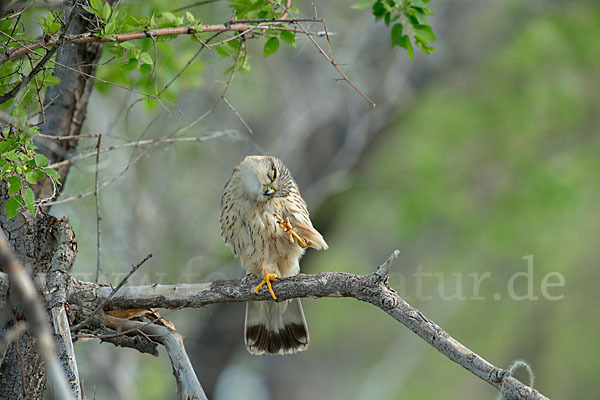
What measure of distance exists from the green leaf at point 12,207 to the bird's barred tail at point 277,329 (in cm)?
180

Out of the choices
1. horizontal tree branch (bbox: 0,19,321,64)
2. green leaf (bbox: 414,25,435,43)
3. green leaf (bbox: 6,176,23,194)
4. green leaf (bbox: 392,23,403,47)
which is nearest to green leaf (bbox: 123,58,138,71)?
horizontal tree branch (bbox: 0,19,321,64)

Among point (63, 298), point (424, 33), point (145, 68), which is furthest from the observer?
point (424, 33)

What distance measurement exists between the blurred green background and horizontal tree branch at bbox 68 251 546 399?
3.47 metres

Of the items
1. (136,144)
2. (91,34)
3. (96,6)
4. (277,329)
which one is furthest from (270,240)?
(96,6)

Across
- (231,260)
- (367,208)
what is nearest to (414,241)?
(367,208)

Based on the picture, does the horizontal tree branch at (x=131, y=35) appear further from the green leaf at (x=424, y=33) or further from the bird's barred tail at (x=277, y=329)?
the bird's barred tail at (x=277, y=329)

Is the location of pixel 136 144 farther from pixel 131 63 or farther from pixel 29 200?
pixel 29 200

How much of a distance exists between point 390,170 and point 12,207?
9115 millimetres

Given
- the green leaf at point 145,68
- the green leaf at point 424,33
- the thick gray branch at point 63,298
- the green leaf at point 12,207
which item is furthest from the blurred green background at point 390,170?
the green leaf at point 424,33

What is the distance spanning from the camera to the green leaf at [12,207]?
282cm

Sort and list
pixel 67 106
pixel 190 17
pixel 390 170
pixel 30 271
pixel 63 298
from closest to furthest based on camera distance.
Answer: pixel 63 298
pixel 30 271
pixel 190 17
pixel 67 106
pixel 390 170

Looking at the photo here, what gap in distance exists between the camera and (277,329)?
4.19m

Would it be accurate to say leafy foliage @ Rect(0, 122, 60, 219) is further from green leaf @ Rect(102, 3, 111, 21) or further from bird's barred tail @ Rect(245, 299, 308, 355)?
bird's barred tail @ Rect(245, 299, 308, 355)

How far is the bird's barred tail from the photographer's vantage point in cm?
414
